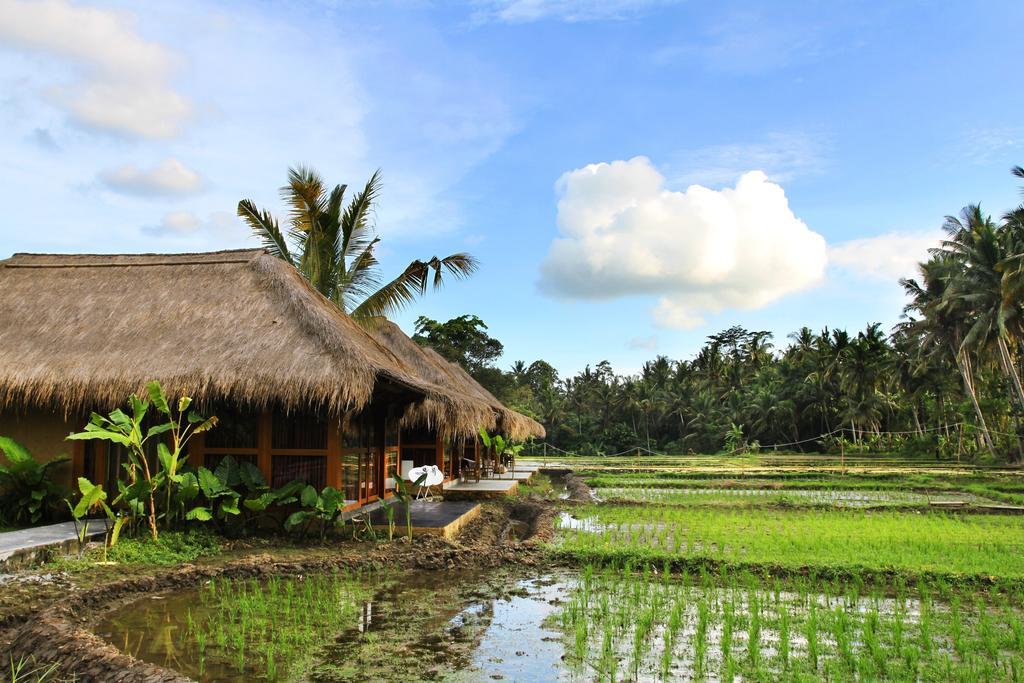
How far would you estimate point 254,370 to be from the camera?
8.43 m

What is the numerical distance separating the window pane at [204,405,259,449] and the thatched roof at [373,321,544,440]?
218 cm

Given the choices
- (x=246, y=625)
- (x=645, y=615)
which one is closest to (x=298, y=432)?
(x=246, y=625)

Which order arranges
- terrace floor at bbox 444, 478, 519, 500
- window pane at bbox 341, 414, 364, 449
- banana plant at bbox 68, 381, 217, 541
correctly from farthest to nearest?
terrace floor at bbox 444, 478, 519, 500, window pane at bbox 341, 414, 364, 449, banana plant at bbox 68, 381, 217, 541

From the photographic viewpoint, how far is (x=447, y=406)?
985 centimetres

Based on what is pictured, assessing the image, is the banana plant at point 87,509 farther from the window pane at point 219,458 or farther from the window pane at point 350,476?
the window pane at point 350,476

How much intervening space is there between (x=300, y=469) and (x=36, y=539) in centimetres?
273

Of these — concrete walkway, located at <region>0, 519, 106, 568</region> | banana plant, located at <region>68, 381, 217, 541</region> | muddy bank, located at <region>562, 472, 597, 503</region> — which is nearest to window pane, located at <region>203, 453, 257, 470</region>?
banana plant, located at <region>68, 381, 217, 541</region>

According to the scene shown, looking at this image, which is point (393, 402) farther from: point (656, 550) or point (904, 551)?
point (904, 551)

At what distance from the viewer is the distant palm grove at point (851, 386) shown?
23.5m

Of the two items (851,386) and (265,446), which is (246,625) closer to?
(265,446)

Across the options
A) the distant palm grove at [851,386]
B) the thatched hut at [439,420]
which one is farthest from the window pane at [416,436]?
the distant palm grove at [851,386]

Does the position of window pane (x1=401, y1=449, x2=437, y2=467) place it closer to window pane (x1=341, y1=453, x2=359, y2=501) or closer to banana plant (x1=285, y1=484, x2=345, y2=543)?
window pane (x1=341, y1=453, x2=359, y2=501)

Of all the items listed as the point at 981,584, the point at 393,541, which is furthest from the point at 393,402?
the point at 981,584

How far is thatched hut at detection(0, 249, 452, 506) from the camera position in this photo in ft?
27.7
